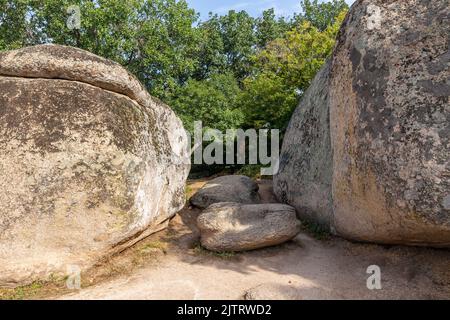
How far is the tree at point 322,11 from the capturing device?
27.4 meters

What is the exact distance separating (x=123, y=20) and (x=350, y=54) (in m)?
12.4

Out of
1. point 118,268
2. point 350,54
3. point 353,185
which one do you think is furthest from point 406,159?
point 118,268

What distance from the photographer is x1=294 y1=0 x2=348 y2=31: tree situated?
27.4 meters

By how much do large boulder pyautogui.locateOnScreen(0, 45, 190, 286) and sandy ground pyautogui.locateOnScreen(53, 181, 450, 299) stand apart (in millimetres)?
822

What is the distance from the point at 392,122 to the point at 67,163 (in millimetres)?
5510

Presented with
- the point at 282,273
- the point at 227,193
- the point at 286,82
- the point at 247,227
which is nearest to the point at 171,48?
the point at 286,82

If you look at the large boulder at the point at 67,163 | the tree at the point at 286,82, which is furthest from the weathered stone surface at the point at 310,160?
the tree at the point at 286,82

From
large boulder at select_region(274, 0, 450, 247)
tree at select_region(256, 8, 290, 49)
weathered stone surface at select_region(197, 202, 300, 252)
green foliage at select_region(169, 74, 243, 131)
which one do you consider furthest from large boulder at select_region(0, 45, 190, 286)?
tree at select_region(256, 8, 290, 49)

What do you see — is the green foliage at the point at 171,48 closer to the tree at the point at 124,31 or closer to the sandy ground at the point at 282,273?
the tree at the point at 124,31

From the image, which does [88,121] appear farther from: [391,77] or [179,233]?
[391,77]

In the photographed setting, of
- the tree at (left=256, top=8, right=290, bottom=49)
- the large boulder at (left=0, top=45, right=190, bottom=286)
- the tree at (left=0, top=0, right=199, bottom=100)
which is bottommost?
the large boulder at (left=0, top=45, right=190, bottom=286)

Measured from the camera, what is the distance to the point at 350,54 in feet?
22.3

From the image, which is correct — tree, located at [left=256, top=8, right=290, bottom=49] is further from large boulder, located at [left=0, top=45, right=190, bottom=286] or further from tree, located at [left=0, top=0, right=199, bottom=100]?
large boulder, located at [left=0, top=45, right=190, bottom=286]

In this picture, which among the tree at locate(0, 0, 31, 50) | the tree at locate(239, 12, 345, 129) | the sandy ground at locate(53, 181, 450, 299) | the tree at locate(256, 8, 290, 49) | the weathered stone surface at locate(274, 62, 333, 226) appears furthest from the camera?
the tree at locate(256, 8, 290, 49)
